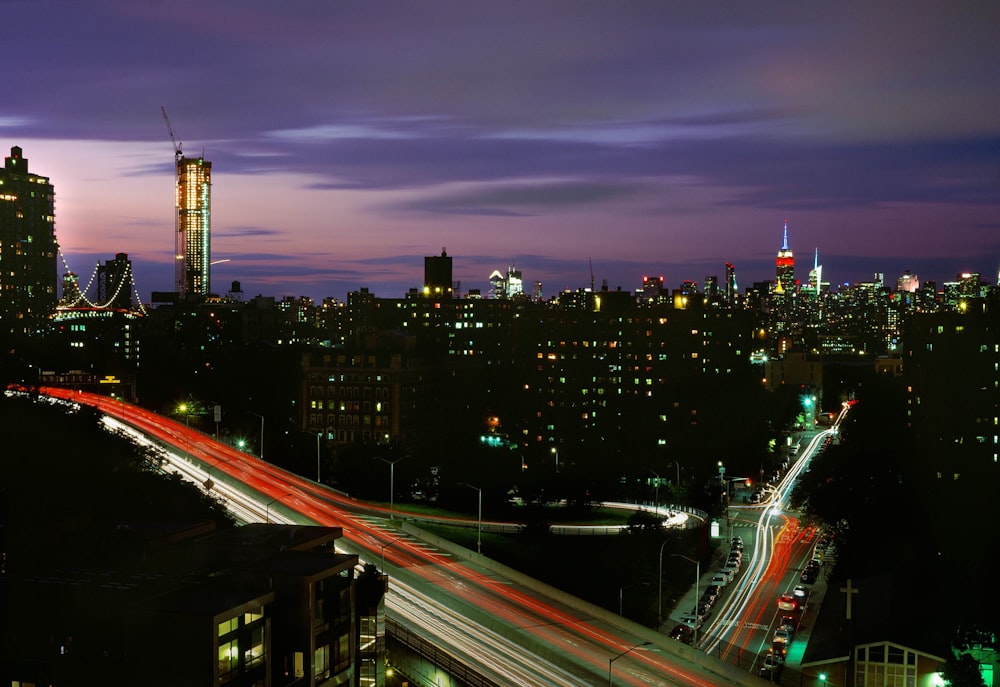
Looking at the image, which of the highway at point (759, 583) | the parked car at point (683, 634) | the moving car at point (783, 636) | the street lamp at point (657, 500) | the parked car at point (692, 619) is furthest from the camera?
the street lamp at point (657, 500)

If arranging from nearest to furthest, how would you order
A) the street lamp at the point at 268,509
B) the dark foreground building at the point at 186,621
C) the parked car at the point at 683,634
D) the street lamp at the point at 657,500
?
the dark foreground building at the point at 186,621 < the parked car at the point at 683,634 < the street lamp at the point at 268,509 < the street lamp at the point at 657,500

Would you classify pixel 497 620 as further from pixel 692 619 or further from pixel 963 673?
pixel 963 673

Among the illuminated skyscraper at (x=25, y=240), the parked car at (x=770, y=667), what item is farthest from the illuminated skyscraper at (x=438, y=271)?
the parked car at (x=770, y=667)

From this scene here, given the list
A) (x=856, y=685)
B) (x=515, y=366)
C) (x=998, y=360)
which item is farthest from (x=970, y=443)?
(x=515, y=366)

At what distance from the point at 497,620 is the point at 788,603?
12.8 metres

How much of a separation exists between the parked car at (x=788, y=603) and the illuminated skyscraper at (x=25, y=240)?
105997 mm

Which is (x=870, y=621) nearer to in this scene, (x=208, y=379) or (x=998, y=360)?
(x=998, y=360)

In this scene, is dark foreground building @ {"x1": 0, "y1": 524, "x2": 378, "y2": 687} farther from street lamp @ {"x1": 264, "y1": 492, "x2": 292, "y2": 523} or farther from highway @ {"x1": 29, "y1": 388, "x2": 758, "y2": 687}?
street lamp @ {"x1": 264, "y1": 492, "x2": 292, "y2": 523}

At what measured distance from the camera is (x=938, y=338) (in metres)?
65.2

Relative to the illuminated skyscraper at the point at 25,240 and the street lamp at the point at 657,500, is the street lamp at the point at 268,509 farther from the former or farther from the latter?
the illuminated skyscraper at the point at 25,240

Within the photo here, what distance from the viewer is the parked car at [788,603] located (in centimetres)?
3650

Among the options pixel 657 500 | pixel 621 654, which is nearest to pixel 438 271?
pixel 657 500

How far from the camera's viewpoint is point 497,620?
28.4 m

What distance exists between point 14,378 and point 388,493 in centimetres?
2285
